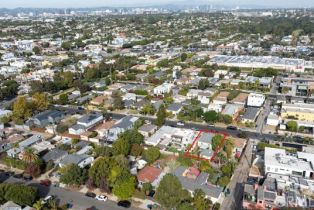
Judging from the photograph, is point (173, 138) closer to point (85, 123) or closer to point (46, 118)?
point (85, 123)

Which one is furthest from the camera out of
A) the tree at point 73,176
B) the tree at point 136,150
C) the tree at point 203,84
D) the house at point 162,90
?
the tree at point 203,84

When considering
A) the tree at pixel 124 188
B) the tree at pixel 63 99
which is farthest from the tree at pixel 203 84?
the tree at pixel 124 188

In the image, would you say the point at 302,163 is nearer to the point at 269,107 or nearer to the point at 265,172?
the point at 265,172

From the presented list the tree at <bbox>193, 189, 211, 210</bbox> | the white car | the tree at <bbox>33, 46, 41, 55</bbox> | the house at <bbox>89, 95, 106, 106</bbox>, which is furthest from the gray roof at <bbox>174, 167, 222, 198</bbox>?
the tree at <bbox>33, 46, 41, 55</bbox>

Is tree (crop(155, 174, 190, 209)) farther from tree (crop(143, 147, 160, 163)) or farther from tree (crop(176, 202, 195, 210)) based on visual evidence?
tree (crop(143, 147, 160, 163))

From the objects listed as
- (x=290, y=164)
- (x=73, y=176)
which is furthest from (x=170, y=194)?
(x=290, y=164)

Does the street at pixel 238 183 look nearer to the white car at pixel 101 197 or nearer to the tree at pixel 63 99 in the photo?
the white car at pixel 101 197
